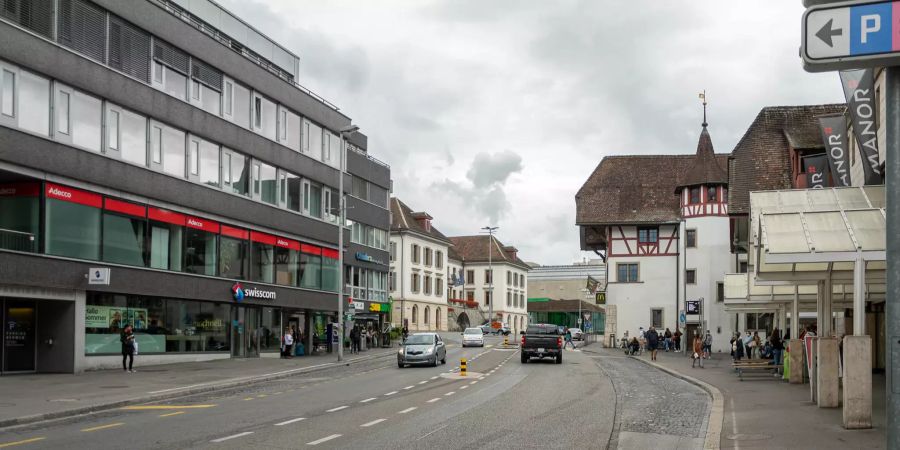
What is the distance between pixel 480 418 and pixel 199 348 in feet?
80.9

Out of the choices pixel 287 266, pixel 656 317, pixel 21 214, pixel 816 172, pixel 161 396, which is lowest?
pixel 656 317

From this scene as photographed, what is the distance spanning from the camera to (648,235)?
68812 millimetres

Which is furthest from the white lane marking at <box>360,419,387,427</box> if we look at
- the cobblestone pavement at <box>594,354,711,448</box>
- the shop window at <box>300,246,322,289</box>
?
the shop window at <box>300,246,322,289</box>

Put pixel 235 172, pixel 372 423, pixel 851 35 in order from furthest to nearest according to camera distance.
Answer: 1. pixel 235 172
2. pixel 372 423
3. pixel 851 35

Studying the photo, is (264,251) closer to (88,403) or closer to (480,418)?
(88,403)

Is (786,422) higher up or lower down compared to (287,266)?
lower down

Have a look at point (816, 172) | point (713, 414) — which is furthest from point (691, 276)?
point (713, 414)

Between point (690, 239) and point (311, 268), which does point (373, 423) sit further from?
point (690, 239)

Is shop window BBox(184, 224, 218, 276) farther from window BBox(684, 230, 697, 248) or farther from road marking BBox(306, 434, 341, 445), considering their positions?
window BBox(684, 230, 697, 248)

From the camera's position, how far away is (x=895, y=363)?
201 inches

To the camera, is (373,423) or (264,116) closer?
(373,423)

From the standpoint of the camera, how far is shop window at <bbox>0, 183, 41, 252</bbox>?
28297 millimetres

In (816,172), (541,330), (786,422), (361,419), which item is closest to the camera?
(786,422)

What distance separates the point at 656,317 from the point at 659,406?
4761cm
